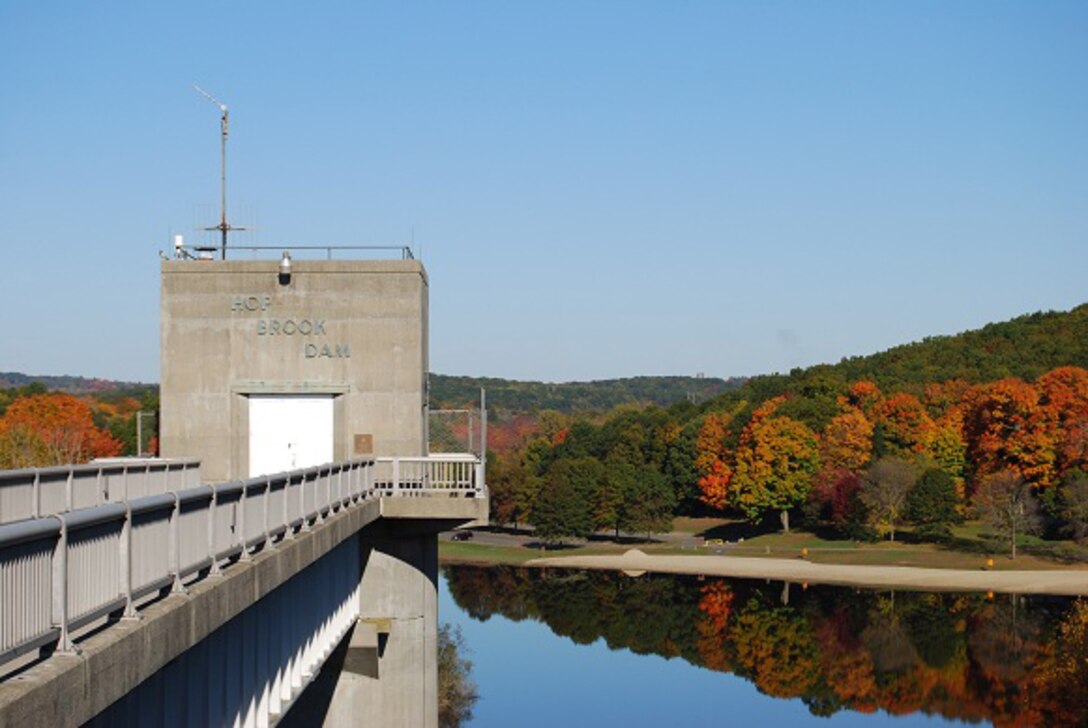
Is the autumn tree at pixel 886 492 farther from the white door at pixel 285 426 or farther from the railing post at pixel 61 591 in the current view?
the railing post at pixel 61 591

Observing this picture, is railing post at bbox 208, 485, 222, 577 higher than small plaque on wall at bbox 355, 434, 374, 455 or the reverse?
the reverse

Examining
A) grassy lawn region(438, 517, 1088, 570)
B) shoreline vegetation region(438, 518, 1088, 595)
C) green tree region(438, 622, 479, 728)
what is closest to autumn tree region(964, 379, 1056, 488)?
grassy lawn region(438, 517, 1088, 570)

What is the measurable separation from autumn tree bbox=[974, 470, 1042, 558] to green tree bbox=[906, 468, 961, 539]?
222 cm

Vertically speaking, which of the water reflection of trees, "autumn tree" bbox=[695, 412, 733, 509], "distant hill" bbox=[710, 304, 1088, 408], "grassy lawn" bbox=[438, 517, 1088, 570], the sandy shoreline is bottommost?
the water reflection of trees

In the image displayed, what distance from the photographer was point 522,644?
3000 inches

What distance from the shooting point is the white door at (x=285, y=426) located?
27.5 meters

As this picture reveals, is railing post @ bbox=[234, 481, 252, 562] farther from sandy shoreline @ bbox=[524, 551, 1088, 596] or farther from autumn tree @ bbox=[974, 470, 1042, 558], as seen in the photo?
autumn tree @ bbox=[974, 470, 1042, 558]

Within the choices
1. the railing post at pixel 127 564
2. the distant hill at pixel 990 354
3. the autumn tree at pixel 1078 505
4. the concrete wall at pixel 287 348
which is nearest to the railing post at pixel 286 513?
the railing post at pixel 127 564

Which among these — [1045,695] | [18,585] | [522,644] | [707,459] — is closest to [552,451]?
[707,459]

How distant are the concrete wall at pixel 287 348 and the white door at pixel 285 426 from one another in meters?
0.18

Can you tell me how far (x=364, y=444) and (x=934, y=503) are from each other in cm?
8497

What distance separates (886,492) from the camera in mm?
107750

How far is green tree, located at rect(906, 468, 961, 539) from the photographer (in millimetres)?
105562

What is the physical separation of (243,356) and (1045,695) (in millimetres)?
43889
